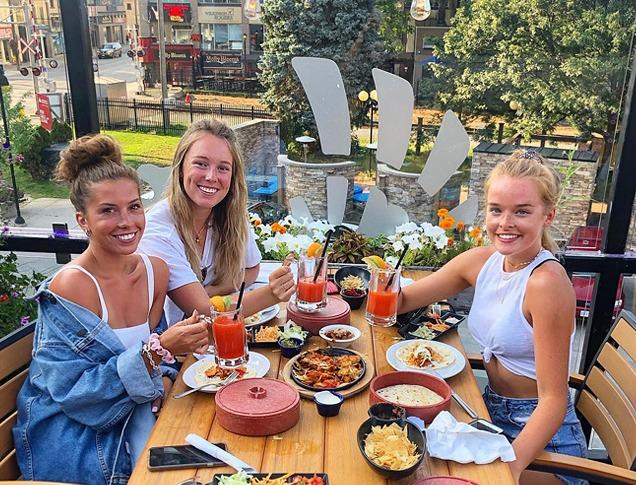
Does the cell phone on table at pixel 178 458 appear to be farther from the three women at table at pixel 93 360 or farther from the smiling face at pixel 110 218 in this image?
the smiling face at pixel 110 218

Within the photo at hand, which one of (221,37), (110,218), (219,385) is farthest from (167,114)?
(219,385)

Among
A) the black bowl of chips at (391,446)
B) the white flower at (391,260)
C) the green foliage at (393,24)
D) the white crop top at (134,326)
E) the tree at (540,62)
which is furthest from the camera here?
the green foliage at (393,24)

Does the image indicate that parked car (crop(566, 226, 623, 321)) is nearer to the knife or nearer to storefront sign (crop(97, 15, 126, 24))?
the knife

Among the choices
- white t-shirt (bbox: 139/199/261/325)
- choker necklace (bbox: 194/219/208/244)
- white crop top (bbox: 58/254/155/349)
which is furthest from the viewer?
choker necklace (bbox: 194/219/208/244)

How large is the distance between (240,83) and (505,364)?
2245 millimetres

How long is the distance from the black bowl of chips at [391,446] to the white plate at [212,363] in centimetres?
47

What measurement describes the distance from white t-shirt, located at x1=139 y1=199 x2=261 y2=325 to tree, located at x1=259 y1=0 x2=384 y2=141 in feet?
4.11

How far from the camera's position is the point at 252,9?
3.19 m

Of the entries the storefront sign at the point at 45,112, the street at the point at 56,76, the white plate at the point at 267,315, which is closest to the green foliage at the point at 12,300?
the storefront sign at the point at 45,112

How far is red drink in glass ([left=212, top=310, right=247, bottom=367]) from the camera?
68.8 inches

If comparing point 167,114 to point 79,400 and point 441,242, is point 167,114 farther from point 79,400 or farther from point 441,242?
point 79,400

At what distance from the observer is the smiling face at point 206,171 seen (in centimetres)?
233

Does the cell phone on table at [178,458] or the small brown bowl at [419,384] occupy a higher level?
the small brown bowl at [419,384]

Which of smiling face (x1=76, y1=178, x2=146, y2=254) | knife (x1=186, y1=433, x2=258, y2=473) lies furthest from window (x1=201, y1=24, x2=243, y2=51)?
knife (x1=186, y1=433, x2=258, y2=473)
